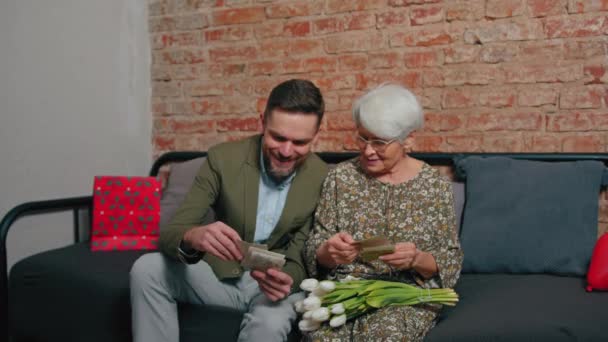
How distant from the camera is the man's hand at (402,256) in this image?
1.85 metres

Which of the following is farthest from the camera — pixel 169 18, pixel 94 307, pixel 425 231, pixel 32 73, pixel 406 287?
pixel 169 18

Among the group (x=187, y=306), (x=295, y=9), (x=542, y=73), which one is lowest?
(x=187, y=306)

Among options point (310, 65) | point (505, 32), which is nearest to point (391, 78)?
point (310, 65)

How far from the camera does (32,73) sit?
9.48 ft

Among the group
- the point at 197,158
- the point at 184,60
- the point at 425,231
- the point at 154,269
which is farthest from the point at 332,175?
the point at 184,60

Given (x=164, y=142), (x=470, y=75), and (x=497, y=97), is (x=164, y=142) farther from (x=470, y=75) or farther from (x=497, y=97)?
(x=497, y=97)

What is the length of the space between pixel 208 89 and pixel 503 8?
1599mm

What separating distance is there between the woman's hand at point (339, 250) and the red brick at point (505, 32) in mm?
1249

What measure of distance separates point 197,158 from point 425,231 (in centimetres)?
156

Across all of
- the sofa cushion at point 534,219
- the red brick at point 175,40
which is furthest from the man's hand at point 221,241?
the red brick at point 175,40

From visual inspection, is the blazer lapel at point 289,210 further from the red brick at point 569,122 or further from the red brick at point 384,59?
the red brick at point 569,122

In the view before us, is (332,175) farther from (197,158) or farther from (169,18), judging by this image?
(169,18)

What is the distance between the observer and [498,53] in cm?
261

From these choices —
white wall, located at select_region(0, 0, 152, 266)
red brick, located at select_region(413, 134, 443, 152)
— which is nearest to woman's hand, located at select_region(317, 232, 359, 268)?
red brick, located at select_region(413, 134, 443, 152)
